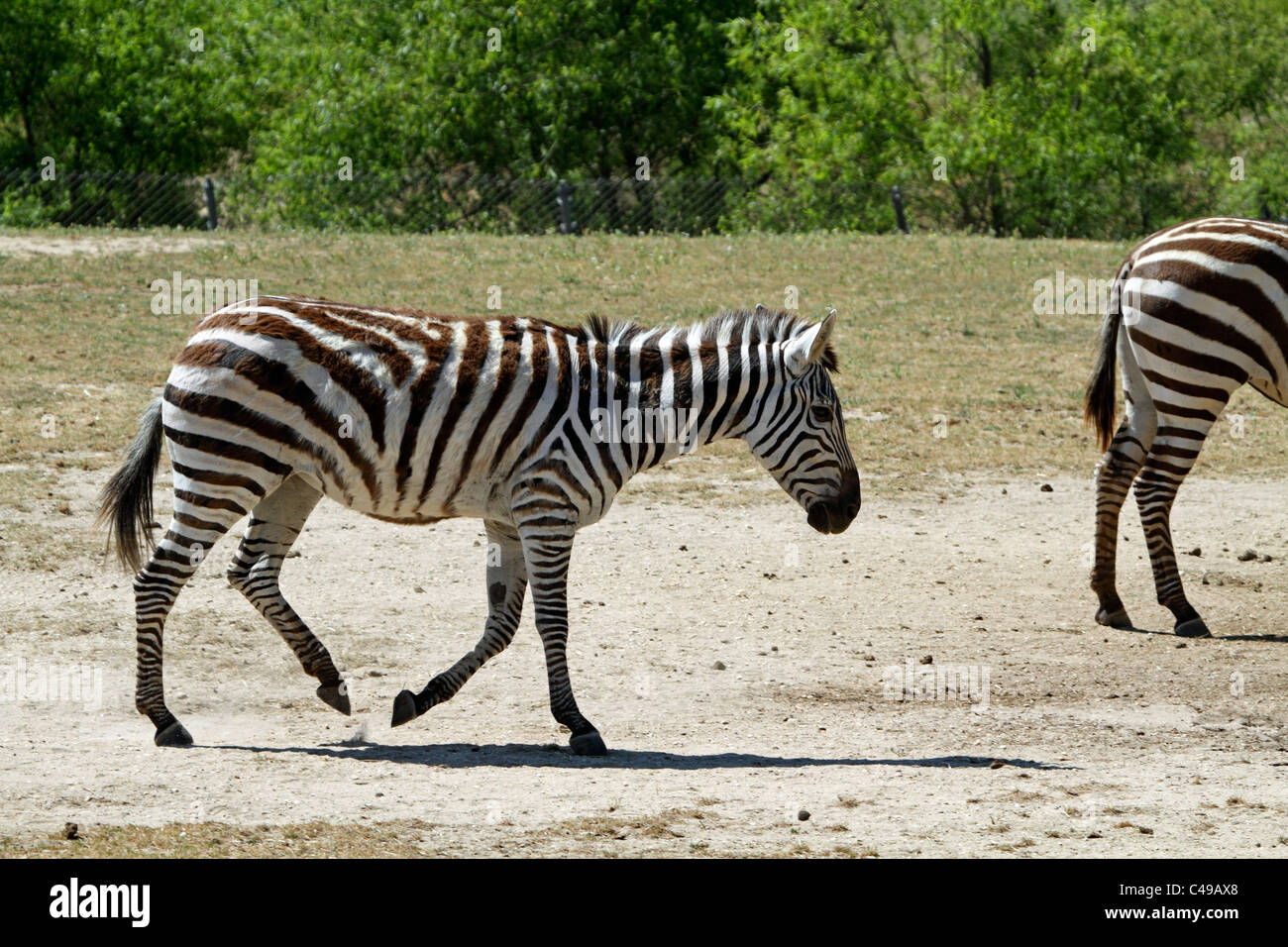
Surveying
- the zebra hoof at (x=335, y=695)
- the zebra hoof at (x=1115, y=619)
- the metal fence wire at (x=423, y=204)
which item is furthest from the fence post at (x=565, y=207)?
the zebra hoof at (x=335, y=695)

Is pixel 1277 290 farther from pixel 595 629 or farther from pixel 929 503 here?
pixel 595 629

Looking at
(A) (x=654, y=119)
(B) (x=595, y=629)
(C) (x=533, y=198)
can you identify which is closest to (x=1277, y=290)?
(B) (x=595, y=629)

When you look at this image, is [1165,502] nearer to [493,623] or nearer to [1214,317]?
[1214,317]

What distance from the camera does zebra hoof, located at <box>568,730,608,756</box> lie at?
22.8ft

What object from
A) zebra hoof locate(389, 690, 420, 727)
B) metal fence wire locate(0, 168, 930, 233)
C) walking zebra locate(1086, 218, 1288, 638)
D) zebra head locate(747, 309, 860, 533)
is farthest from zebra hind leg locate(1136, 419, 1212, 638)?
metal fence wire locate(0, 168, 930, 233)

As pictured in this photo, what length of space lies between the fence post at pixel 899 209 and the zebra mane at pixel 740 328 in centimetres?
2213

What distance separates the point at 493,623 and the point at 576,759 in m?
0.89

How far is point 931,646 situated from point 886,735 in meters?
1.57

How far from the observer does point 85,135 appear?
113ft

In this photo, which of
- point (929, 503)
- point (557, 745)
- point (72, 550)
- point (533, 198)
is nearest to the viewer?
point (557, 745)

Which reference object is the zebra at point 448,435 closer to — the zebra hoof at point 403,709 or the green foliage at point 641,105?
the zebra hoof at point 403,709

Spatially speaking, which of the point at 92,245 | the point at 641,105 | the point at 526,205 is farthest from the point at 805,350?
the point at 641,105

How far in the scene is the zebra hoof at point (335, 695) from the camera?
24.4 feet

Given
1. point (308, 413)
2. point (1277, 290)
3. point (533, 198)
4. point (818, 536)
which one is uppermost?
point (533, 198)
